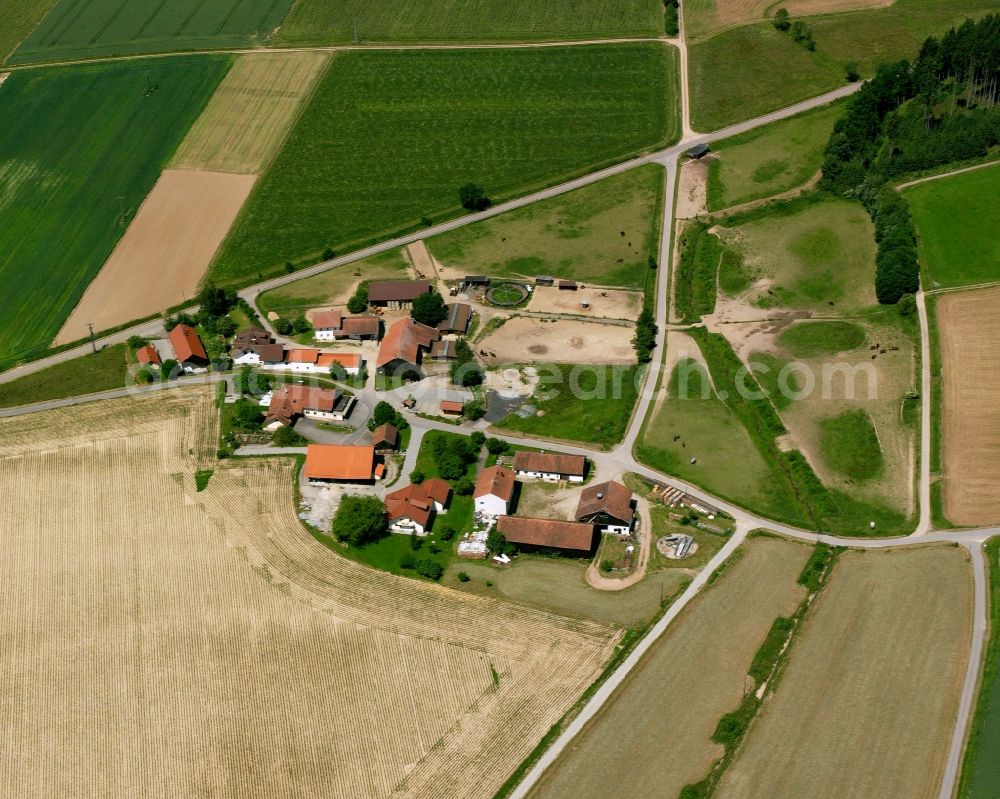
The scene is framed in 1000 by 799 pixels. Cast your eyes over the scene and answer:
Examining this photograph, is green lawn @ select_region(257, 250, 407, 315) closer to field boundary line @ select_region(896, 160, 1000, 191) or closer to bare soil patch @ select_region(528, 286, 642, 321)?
bare soil patch @ select_region(528, 286, 642, 321)

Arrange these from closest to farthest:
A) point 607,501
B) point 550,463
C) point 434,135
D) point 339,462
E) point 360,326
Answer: point 607,501, point 550,463, point 339,462, point 360,326, point 434,135

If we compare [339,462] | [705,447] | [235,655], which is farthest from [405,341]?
[235,655]

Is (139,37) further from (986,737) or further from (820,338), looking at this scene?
(986,737)

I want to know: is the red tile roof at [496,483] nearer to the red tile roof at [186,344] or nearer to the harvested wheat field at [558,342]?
the harvested wheat field at [558,342]

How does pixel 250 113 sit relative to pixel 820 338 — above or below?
above

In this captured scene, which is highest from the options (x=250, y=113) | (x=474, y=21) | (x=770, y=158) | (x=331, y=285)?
(x=474, y=21)

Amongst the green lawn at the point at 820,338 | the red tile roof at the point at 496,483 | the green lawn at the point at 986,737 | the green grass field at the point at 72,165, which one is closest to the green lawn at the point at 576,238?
the green lawn at the point at 820,338
